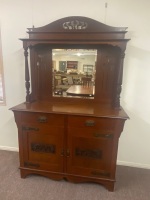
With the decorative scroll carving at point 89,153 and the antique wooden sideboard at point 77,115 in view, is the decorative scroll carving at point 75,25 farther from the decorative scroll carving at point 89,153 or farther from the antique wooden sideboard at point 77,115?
the decorative scroll carving at point 89,153

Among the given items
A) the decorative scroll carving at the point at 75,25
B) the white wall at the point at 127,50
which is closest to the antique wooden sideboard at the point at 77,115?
the decorative scroll carving at the point at 75,25

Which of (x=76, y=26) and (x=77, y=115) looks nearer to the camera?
(x=77, y=115)

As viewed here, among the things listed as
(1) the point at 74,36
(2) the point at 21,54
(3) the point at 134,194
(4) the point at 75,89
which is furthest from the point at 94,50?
(3) the point at 134,194

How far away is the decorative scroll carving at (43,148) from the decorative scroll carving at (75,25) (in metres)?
1.42

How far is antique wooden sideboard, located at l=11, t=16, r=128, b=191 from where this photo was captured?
1.73 m

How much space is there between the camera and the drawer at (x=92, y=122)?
1.67 metres

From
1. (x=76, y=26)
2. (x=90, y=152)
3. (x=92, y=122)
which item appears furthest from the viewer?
(x=76, y=26)

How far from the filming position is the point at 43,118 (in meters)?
1.77

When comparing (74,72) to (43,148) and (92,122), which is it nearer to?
(92,122)

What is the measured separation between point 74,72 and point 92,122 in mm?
731

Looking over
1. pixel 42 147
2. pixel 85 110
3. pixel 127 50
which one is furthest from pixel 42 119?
pixel 127 50

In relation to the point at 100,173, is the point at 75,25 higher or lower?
higher

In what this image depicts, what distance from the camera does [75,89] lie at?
83.7 inches

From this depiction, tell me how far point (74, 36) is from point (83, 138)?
118 centimetres
